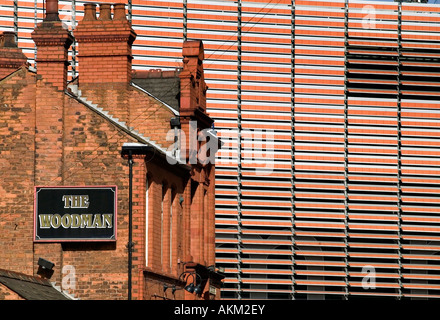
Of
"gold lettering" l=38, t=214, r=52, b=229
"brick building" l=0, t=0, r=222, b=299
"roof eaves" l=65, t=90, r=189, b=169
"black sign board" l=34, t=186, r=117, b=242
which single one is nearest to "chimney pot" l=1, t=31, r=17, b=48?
"brick building" l=0, t=0, r=222, b=299

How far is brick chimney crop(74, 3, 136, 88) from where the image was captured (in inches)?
2148

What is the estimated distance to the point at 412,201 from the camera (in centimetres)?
19612

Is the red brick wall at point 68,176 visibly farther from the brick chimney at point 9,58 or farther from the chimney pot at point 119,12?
the brick chimney at point 9,58

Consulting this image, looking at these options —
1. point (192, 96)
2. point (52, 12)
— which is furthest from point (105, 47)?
point (192, 96)

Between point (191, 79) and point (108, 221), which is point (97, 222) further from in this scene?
point (191, 79)

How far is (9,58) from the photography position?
192ft

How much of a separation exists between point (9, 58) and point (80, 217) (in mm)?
12950

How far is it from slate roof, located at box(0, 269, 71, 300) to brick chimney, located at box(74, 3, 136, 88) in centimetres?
1128

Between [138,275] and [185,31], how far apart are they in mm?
147436

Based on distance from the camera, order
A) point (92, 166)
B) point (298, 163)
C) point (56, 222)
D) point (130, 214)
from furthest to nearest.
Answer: point (298, 163) < point (92, 166) < point (56, 222) < point (130, 214)

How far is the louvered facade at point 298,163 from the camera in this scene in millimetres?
188500

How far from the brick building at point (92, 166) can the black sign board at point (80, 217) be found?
9cm

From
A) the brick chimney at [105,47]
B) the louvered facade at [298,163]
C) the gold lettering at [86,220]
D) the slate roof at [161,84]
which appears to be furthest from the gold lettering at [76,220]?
the louvered facade at [298,163]
